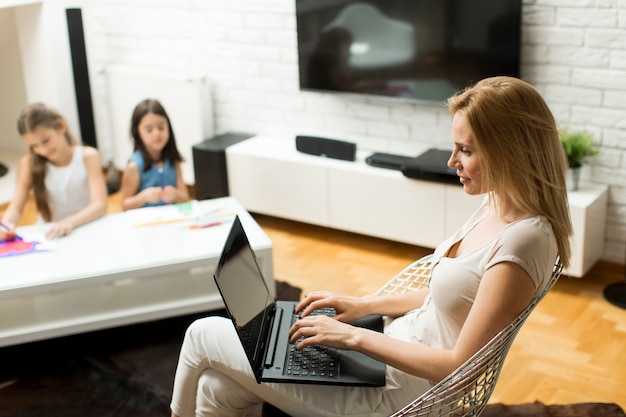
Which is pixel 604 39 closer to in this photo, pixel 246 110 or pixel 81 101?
pixel 246 110

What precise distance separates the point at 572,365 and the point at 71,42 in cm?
331

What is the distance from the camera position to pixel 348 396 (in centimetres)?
171

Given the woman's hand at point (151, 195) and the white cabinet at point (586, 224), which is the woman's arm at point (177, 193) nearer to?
the woman's hand at point (151, 195)

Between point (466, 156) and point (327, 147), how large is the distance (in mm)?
2310

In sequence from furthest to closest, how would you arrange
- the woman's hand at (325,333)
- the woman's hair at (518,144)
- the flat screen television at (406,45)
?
the flat screen television at (406,45) < the woman's hand at (325,333) < the woman's hair at (518,144)

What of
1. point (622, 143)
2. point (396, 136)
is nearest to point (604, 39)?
point (622, 143)

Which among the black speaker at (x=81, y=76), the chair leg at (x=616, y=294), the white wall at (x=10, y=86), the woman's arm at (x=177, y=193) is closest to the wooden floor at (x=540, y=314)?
the chair leg at (x=616, y=294)

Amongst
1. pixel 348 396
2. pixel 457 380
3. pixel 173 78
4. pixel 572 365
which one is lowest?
pixel 572 365

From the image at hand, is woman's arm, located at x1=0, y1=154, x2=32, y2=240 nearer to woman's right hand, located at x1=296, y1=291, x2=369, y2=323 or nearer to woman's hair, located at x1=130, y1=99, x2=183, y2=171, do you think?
woman's hair, located at x1=130, y1=99, x2=183, y2=171

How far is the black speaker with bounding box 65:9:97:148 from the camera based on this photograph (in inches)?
177

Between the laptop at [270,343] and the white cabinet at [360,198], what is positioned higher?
the laptop at [270,343]

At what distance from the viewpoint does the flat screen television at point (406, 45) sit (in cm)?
338

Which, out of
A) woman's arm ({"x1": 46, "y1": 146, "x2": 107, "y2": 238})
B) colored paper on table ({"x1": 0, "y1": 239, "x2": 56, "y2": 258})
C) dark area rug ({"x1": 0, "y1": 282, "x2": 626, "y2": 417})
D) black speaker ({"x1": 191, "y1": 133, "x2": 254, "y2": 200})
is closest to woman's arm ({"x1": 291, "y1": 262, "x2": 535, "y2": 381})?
dark area rug ({"x1": 0, "y1": 282, "x2": 626, "y2": 417})

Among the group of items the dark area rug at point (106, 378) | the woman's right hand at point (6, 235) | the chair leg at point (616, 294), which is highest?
the woman's right hand at point (6, 235)
